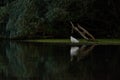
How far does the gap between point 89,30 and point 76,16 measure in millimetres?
2294

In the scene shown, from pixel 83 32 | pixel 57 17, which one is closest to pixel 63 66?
pixel 57 17

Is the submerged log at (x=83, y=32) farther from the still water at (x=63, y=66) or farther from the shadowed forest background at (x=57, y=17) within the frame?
the still water at (x=63, y=66)

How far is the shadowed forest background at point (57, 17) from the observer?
2306 cm

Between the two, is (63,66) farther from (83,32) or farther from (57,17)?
(83,32)

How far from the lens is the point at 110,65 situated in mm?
11656

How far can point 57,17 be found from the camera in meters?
23.1

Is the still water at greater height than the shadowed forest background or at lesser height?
lesser

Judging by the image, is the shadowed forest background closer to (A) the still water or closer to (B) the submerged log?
(B) the submerged log

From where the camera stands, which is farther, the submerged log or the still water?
the submerged log

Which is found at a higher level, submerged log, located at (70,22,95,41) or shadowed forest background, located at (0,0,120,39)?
shadowed forest background, located at (0,0,120,39)

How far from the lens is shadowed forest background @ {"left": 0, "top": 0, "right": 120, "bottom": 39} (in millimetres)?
23062

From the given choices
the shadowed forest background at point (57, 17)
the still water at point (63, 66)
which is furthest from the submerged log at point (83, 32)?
the still water at point (63, 66)

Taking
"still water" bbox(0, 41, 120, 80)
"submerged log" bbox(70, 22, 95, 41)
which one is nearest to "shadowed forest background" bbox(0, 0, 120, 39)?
"submerged log" bbox(70, 22, 95, 41)

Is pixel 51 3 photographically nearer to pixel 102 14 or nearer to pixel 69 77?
pixel 102 14
